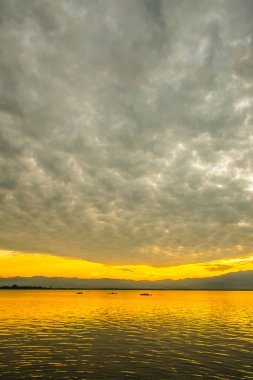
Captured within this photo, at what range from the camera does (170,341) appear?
156 ft

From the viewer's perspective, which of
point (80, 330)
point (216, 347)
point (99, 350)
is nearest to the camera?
point (99, 350)

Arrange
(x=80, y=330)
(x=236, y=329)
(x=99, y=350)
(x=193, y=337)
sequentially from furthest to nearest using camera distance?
(x=236, y=329) < (x=80, y=330) < (x=193, y=337) < (x=99, y=350)

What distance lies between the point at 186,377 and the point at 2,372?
53.6 ft

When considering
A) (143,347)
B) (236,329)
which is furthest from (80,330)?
(236,329)

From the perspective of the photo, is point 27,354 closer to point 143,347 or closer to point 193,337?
point 143,347

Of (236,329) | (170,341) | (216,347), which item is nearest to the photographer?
(216,347)

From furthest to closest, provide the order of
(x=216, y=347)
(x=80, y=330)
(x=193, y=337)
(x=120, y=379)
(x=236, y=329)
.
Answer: (x=236, y=329)
(x=80, y=330)
(x=193, y=337)
(x=216, y=347)
(x=120, y=379)

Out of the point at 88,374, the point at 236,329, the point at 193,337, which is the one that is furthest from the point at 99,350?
the point at 236,329

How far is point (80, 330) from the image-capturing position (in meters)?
58.2

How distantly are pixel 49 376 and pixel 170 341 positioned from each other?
2405 centimetres

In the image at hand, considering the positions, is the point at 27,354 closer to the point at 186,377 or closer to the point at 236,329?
the point at 186,377

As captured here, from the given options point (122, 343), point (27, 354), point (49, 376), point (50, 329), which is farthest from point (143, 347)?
point (50, 329)

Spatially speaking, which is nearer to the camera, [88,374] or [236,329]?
[88,374]

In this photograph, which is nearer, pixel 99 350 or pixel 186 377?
pixel 186 377
